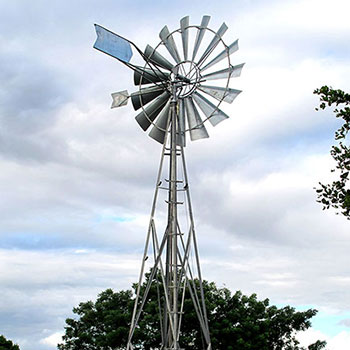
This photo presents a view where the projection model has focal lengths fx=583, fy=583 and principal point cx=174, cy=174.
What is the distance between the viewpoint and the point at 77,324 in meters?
24.1

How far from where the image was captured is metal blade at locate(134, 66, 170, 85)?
14.3m

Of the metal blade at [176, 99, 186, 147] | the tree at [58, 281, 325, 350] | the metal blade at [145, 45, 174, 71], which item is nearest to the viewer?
the metal blade at [145, 45, 174, 71]

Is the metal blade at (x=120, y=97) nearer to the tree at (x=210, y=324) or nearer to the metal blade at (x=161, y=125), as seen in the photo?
the metal blade at (x=161, y=125)

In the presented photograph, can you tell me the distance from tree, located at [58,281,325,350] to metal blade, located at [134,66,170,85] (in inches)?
A: 399

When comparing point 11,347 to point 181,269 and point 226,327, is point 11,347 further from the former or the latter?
point 181,269

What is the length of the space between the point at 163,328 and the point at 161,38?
7006mm

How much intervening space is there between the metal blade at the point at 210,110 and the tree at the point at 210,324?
31.0 ft

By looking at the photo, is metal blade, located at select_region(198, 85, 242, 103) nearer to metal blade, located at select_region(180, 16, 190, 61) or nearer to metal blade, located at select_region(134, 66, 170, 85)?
metal blade, located at select_region(180, 16, 190, 61)

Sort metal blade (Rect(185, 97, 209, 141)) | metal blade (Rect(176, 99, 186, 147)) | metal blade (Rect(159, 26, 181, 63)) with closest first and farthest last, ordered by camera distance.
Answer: metal blade (Rect(159, 26, 181, 63)), metal blade (Rect(176, 99, 186, 147)), metal blade (Rect(185, 97, 209, 141))

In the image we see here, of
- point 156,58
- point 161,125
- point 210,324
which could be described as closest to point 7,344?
point 210,324

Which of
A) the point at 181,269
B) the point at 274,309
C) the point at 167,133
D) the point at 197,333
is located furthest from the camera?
the point at 274,309

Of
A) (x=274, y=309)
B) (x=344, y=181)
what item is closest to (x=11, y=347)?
(x=274, y=309)

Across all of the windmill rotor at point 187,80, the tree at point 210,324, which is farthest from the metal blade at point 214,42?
the tree at point 210,324

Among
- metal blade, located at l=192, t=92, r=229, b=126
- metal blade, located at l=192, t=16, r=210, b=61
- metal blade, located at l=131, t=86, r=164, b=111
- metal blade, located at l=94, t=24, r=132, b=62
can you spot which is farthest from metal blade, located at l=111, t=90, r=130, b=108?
metal blade, located at l=192, t=16, r=210, b=61
